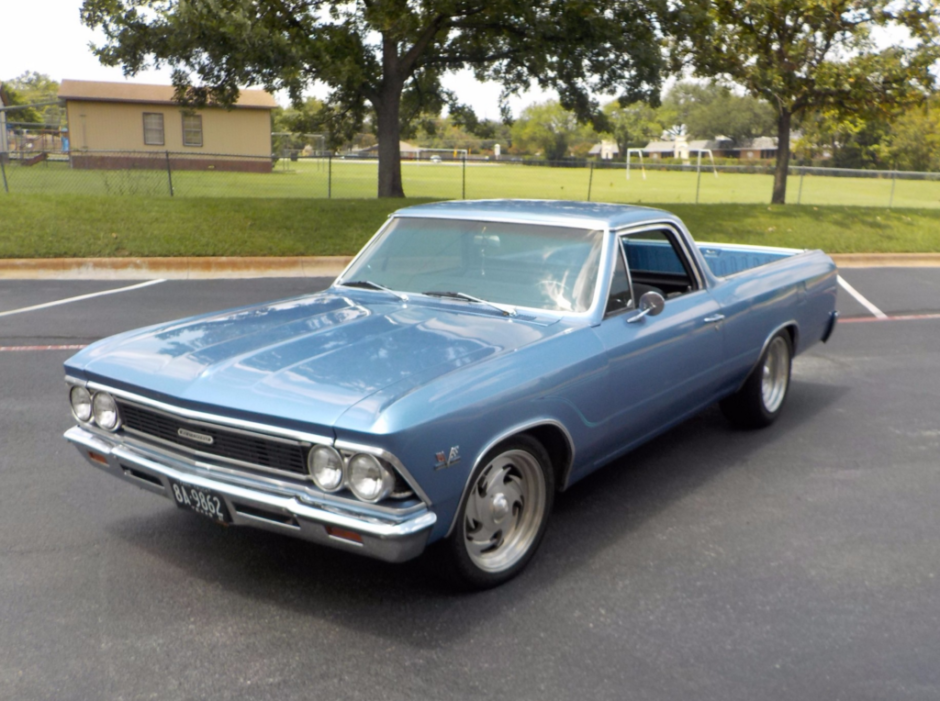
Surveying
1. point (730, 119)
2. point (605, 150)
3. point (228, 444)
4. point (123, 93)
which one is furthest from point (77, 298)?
point (730, 119)

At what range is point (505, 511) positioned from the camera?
4043 mm

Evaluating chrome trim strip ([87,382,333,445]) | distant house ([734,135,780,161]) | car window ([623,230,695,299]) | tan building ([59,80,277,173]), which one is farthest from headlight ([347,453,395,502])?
distant house ([734,135,780,161])

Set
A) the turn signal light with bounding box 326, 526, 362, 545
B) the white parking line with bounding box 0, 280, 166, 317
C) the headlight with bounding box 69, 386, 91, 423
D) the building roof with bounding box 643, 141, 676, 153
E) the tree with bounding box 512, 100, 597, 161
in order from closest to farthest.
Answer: the turn signal light with bounding box 326, 526, 362, 545
the headlight with bounding box 69, 386, 91, 423
the white parking line with bounding box 0, 280, 166, 317
the building roof with bounding box 643, 141, 676, 153
the tree with bounding box 512, 100, 597, 161

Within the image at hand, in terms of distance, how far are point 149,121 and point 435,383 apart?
41.5 metres

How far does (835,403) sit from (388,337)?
4.44 metres

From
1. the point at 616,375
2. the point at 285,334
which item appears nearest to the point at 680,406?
the point at 616,375

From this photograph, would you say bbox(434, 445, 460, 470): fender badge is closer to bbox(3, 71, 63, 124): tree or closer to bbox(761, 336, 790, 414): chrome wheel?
bbox(761, 336, 790, 414): chrome wheel

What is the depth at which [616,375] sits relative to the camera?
453 centimetres

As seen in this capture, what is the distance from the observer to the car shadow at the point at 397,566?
379 centimetres

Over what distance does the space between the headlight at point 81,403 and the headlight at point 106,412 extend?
2.1 inches

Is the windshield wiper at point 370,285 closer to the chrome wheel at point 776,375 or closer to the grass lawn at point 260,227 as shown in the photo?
the chrome wheel at point 776,375

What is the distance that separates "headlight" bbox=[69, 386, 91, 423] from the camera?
4.17 m

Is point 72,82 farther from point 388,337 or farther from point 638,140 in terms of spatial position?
point 638,140

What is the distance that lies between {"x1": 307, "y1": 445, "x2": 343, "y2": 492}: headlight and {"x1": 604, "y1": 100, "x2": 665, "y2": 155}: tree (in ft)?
384
